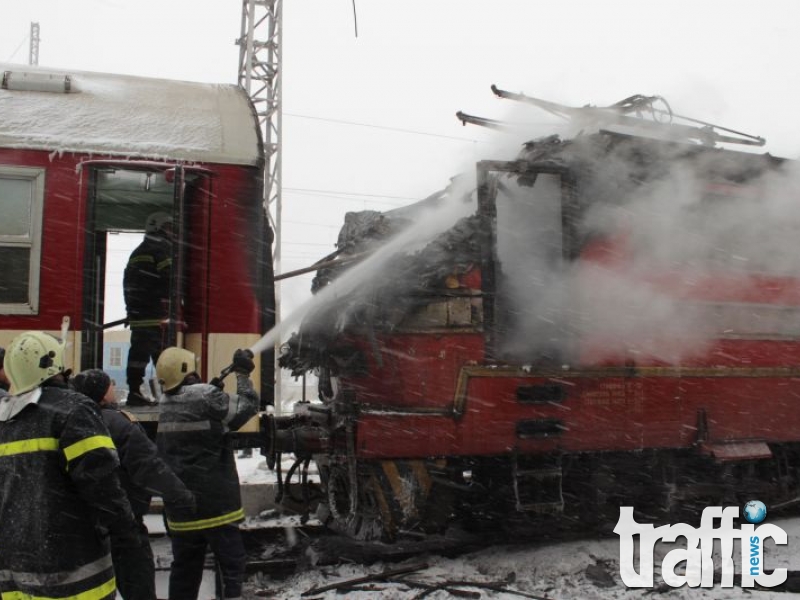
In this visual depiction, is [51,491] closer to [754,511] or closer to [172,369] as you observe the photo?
[172,369]

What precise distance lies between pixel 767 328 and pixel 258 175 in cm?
492

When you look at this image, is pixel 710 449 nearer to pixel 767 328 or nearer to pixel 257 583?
pixel 767 328

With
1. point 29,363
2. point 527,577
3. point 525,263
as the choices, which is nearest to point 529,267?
point 525,263

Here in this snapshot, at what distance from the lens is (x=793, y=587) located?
5266mm

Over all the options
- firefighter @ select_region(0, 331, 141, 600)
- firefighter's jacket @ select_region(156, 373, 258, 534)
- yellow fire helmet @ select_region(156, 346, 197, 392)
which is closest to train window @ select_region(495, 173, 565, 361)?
firefighter's jacket @ select_region(156, 373, 258, 534)

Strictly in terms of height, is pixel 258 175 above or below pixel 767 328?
above

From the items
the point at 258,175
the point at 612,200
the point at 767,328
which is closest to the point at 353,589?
the point at 258,175

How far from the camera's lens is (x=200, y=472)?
4430mm

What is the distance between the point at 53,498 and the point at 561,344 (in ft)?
14.1

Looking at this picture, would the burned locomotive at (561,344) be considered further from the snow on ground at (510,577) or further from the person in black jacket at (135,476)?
the person in black jacket at (135,476)

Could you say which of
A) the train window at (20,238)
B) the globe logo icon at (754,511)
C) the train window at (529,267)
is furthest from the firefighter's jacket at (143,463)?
the globe logo icon at (754,511)

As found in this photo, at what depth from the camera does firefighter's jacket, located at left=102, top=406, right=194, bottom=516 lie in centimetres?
376

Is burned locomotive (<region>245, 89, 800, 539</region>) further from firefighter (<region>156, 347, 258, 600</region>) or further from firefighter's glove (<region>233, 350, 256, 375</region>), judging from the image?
firefighter (<region>156, 347, 258, 600</region>)

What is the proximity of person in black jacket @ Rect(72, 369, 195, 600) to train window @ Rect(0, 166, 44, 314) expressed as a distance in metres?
1.17
